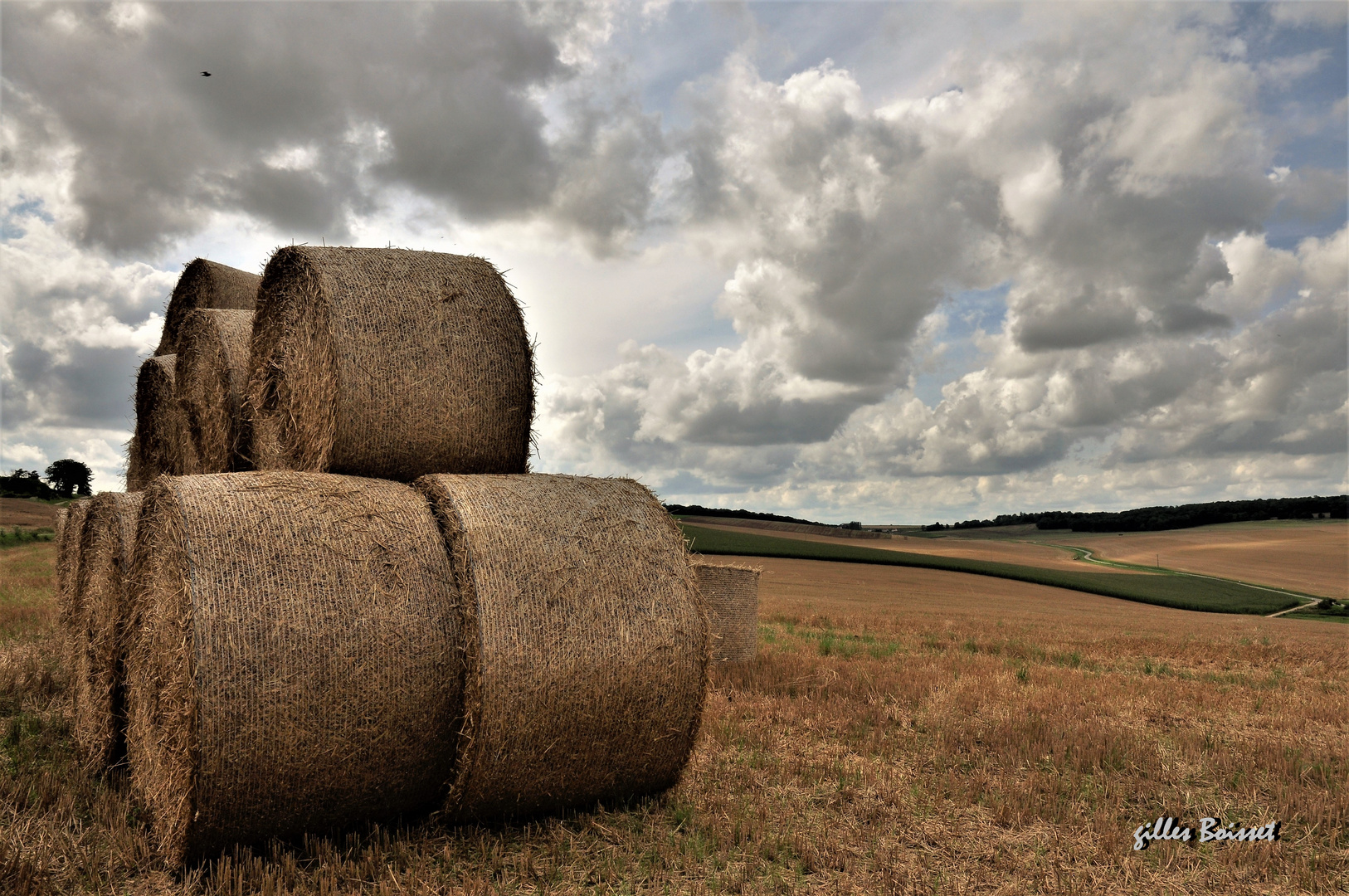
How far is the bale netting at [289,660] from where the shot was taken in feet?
14.0

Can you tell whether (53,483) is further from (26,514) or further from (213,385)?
(213,385)

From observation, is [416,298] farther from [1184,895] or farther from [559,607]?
[1184,895]

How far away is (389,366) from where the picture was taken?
5.84 m

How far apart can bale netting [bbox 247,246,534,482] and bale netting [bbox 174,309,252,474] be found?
1.38 ft

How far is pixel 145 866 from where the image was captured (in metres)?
4.50

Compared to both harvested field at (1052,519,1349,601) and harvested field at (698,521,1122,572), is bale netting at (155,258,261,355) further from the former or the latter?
harvested field at (1052,519,1349,601)

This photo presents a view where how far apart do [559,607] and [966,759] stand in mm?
3596

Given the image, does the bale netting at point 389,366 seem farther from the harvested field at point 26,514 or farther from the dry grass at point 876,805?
the harvested field at point 26,514

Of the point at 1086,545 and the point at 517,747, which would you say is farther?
the point at 1086,545

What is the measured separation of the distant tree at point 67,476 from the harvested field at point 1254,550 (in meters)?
70.0

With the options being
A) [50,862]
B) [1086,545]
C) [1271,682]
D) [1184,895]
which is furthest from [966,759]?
[1086,545]

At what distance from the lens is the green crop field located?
3572 cm

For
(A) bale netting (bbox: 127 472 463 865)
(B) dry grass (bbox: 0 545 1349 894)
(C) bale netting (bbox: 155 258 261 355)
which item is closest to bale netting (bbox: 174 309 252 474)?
(C) bale netting (bbox: 155 258 261 355)
